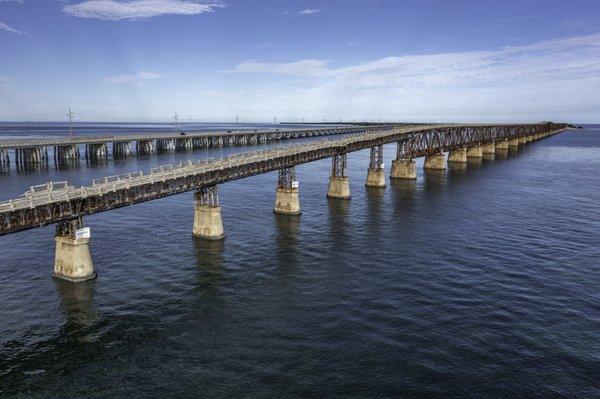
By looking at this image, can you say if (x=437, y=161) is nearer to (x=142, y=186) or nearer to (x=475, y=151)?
(x=475, y=151)

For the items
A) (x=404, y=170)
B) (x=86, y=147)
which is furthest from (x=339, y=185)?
(x=86, y=147)

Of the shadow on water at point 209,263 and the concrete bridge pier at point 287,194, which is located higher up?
the concrete bridge pier at point 287,194

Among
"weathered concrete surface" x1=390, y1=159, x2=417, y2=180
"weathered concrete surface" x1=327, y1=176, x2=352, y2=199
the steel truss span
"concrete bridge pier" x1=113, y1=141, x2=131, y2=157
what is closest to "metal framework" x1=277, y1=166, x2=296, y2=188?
the steel truss span

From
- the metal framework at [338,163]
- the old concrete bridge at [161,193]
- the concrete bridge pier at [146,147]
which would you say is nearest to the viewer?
the old concrete bridge at [161,193]

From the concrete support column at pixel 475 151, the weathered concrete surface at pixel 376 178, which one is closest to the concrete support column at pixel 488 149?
the concrete support column at pixel 475 151

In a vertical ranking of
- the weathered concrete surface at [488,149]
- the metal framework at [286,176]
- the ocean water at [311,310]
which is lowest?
the ocean water at [311,310]

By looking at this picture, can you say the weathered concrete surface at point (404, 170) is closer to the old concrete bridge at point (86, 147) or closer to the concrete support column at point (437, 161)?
the concrete support column at point (437, 161)

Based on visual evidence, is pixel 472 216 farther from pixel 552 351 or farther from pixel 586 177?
pixel 586 177

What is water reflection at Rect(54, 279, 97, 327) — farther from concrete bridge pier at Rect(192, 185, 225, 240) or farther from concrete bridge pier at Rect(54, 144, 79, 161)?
concrete bridge pier at Rect(54, 144, 79, 161)
